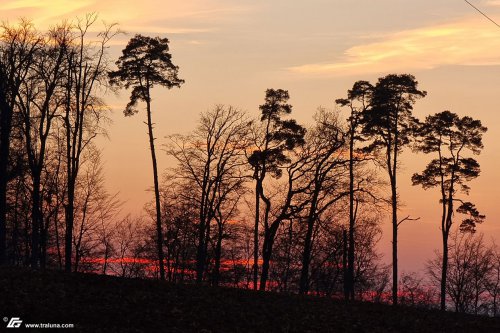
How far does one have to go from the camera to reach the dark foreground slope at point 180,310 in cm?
2589

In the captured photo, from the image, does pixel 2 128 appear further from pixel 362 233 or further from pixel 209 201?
pixel 362 233

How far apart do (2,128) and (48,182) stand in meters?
15.7

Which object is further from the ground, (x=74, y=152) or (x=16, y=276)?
(x=74, y=152)

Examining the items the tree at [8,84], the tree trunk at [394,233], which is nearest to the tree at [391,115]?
the tree trunk at [394,233]

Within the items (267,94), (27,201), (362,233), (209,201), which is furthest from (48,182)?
(362,233)

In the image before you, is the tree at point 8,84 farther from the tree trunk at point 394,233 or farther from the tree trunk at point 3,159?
the tree trunk at point 394,233

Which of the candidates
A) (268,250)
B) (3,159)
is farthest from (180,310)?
(268,250)

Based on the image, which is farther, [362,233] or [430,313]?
[362,233]

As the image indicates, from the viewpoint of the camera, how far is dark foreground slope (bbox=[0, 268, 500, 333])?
2589cm

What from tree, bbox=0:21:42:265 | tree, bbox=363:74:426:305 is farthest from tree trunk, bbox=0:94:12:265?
tree, bbox=363:74:426:305

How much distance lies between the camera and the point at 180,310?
29219 mm

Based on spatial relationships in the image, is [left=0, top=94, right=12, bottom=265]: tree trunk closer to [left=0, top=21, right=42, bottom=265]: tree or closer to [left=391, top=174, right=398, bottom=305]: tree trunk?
[left=0, top=21, right=42, bottom=265]: tree

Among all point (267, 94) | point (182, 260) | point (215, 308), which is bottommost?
point (215, 308)

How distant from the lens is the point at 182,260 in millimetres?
72312
